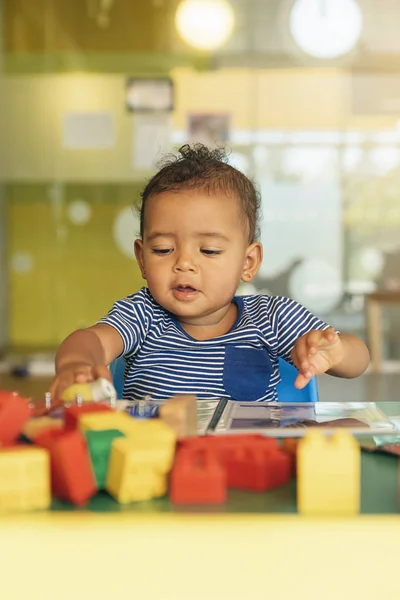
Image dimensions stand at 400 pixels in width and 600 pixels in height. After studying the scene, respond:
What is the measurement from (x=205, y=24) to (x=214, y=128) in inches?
26.9

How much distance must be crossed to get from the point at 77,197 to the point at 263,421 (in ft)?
16.2

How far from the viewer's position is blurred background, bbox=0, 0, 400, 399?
550 cm

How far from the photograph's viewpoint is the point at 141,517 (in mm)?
495

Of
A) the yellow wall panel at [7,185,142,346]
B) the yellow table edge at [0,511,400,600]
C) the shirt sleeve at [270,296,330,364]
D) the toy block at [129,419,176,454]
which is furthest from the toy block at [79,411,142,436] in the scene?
the yellow wall panel at [7,185,142,346]

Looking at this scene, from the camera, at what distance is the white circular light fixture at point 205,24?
5.55 meters

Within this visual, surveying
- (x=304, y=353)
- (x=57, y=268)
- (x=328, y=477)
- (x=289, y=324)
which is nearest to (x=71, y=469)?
(x=328, y=477)

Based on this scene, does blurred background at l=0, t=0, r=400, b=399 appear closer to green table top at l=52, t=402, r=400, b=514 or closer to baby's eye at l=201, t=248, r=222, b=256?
baby's eye at l=201, t=248, r=222, b=256

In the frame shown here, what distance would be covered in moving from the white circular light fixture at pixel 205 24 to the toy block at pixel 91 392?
4995 millimetres

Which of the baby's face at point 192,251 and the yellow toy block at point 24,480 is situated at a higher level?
the baby's face at point 192,251

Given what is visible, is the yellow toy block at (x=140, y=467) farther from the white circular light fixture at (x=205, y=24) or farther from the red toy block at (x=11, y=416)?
the white circular light fixture at (x=205, y=24)

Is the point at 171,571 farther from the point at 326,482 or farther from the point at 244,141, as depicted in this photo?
the point at 244,141

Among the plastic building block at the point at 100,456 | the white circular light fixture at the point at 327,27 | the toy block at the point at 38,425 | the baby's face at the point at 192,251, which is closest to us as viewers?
the plastic building block at the point at 100,456

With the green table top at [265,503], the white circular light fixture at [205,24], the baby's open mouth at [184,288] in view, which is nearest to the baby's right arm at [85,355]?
the baby's open mouth at [184,288]

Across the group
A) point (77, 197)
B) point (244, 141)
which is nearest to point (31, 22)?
point (77, 197)
